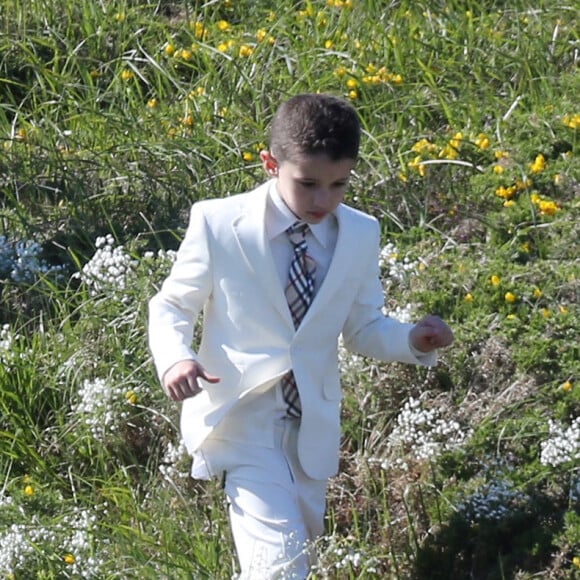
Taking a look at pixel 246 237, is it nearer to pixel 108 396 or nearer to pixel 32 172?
pixel 108 396

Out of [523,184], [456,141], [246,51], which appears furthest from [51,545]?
[246,51]

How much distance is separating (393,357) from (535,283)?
4.18 feet

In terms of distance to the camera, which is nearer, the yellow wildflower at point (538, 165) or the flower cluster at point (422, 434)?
the flower cluster at point (422, 434)

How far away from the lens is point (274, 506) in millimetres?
3955

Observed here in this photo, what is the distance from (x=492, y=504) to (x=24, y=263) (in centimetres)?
219

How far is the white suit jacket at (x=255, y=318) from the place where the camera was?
3977mm

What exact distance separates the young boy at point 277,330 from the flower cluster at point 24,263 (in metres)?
1.74

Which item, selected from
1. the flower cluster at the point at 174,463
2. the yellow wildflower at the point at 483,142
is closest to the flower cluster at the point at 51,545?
the flower cluster at the point at 174,463

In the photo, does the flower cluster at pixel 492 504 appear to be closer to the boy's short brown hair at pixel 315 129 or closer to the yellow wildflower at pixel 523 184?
the boy's short brown hair at pixel 315 129

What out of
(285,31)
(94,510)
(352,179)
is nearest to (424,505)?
(94,510)

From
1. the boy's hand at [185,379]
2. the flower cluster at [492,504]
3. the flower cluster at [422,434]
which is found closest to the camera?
the boy's hand at [185,379]

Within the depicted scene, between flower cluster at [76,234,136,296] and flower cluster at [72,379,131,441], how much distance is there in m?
0.42

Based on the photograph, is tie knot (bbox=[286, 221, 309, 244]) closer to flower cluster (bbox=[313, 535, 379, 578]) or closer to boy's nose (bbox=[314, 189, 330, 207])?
boy's nose (bbox=[314, 189, 330, 207])

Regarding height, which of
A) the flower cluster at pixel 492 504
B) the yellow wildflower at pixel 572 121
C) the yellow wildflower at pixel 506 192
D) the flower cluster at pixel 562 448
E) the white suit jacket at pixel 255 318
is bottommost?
the flower cluster at pixel 492 504
